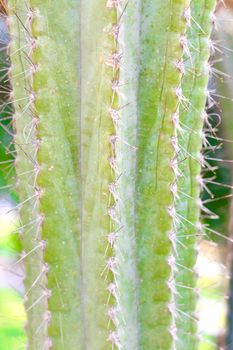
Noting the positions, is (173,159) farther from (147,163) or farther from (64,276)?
(64,276)

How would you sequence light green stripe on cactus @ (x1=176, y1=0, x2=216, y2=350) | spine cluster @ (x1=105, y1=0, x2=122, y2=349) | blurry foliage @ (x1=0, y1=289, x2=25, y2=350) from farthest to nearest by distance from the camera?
1. blurry foliage @ (x1=0, y1=289, x2=25, y2=350)
2. light green stripe on cactus @ (x1=176, y1=0, x2=216, y2=350)
3. spine cluster @ (x1=105, y1=0, x2=122, y2=349)

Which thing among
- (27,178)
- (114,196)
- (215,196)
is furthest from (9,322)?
(114,196)

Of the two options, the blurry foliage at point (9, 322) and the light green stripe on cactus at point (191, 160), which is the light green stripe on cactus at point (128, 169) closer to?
the light green stripe on cactus at point (191, 160)

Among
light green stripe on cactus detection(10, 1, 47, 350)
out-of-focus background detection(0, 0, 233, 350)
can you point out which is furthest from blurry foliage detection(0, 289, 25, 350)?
light green stripe on cactus detection(10, 1, 47, 350)

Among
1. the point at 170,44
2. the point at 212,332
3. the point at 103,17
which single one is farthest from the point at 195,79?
the point at 212,332

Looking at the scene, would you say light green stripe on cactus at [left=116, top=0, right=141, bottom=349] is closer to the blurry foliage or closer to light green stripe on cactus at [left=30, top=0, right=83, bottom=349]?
light green stripe on cactus at [left=30, top=0, right=83, bottom=349]

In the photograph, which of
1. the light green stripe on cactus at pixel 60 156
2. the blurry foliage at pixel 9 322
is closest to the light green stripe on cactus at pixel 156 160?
the light green stripe on cactus at pixel 60 156
